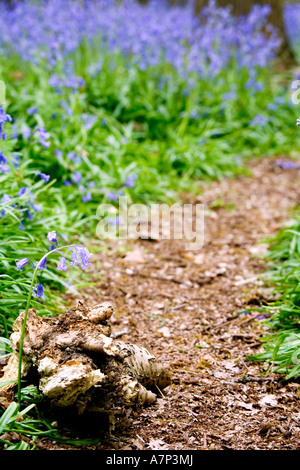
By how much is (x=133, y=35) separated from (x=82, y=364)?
5.31 meters

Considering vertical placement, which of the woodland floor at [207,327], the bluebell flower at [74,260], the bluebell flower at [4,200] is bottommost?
the woodland floor at [207,327]

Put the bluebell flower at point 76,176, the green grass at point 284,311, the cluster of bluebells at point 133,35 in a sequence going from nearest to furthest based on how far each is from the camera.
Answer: the green grass at point 284,311, the bluebell flower at point 76,176, the cluster of bluebells at point 133,35

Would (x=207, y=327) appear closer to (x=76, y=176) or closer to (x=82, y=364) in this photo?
(x=82, y=364)

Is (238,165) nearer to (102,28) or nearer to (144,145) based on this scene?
(144,145)

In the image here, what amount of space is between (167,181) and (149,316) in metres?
2.17

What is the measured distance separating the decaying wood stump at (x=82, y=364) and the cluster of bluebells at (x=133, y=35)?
368cm

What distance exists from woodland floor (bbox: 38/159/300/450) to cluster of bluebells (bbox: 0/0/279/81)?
85.5 inches

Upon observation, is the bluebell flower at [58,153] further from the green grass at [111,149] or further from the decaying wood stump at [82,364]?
the decaying wood stump at [82,364]

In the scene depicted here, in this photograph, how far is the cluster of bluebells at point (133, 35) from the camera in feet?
17.5

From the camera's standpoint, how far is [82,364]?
1.68 metres

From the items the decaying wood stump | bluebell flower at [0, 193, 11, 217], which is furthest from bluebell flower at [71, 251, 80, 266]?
bluebell flower at [0, 193, 11, 217]

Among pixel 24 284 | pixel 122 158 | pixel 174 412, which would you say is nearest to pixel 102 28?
pixel 122 158

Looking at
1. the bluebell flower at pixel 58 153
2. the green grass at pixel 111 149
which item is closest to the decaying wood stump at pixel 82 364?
the green grass at pixel 111 149

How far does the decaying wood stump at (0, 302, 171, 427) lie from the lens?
1.65 metres
